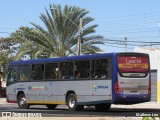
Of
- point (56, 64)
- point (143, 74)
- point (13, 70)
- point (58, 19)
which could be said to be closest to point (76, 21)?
point (58, 19)

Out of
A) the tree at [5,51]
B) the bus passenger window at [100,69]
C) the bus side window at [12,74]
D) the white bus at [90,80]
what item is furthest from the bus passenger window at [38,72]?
the tree at [5,51]

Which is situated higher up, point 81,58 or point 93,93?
point 81,58

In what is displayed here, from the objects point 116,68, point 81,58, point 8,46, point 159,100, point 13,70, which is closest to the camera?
point 116,68

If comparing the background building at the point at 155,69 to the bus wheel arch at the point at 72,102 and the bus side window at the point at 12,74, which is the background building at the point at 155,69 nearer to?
the bus side window at the point at 12,74

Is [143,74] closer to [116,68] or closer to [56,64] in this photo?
[116,68]

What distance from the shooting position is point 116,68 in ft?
75.0

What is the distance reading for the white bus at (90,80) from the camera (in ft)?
75.7

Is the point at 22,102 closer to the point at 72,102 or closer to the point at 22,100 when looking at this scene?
the point at 22,100

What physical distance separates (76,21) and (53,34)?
2485 mm

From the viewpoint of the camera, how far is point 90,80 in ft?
78.8

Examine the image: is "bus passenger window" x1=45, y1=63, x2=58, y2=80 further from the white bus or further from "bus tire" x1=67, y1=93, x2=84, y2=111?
"bus tire" x1=67, y1=93, x2=84, y2=111

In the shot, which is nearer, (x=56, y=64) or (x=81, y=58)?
(x=81, y=58)

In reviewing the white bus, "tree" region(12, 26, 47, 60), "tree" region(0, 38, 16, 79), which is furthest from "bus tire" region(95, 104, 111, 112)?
"tree" region(0, 38, 16, 79)

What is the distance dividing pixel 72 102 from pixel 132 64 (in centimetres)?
413
